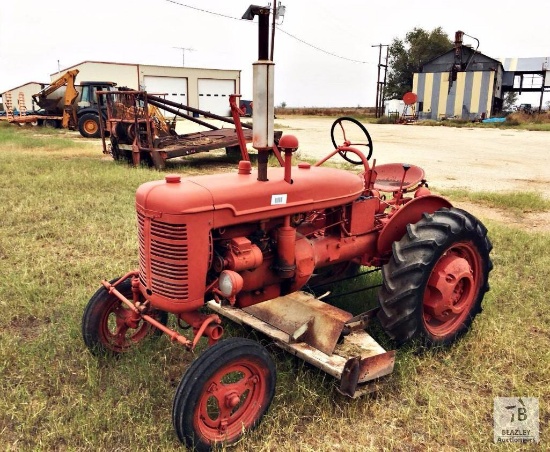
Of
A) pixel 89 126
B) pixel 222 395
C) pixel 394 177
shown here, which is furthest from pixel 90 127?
pixel 222 395

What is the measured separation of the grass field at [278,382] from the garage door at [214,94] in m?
37.0

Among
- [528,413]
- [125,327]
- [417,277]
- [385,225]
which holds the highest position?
[385,225]

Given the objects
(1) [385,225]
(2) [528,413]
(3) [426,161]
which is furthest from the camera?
(3) [426,161]

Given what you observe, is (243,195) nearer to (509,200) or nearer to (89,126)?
→ (509,200)

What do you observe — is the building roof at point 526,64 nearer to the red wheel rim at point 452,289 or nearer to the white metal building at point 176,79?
the white metal building at point 176,79

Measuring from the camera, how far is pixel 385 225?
3227mm

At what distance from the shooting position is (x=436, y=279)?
3057 millimetres

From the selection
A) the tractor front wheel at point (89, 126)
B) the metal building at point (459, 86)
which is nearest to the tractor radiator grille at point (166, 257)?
the tractor front wheel at point (89, 126)

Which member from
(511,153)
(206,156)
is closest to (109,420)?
(206,156)

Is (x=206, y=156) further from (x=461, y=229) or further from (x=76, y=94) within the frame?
(x=461, y=229)

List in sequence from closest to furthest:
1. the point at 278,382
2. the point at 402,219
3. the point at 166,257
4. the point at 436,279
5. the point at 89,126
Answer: the point at 166,257 → the point at 278,382 → the point at 436,279 → the point at 402,219 → the point at 89,126

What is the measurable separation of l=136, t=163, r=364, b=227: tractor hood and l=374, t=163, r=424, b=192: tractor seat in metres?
0.91

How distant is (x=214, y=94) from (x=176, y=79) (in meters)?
3.50

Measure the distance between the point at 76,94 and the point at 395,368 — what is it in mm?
19302
